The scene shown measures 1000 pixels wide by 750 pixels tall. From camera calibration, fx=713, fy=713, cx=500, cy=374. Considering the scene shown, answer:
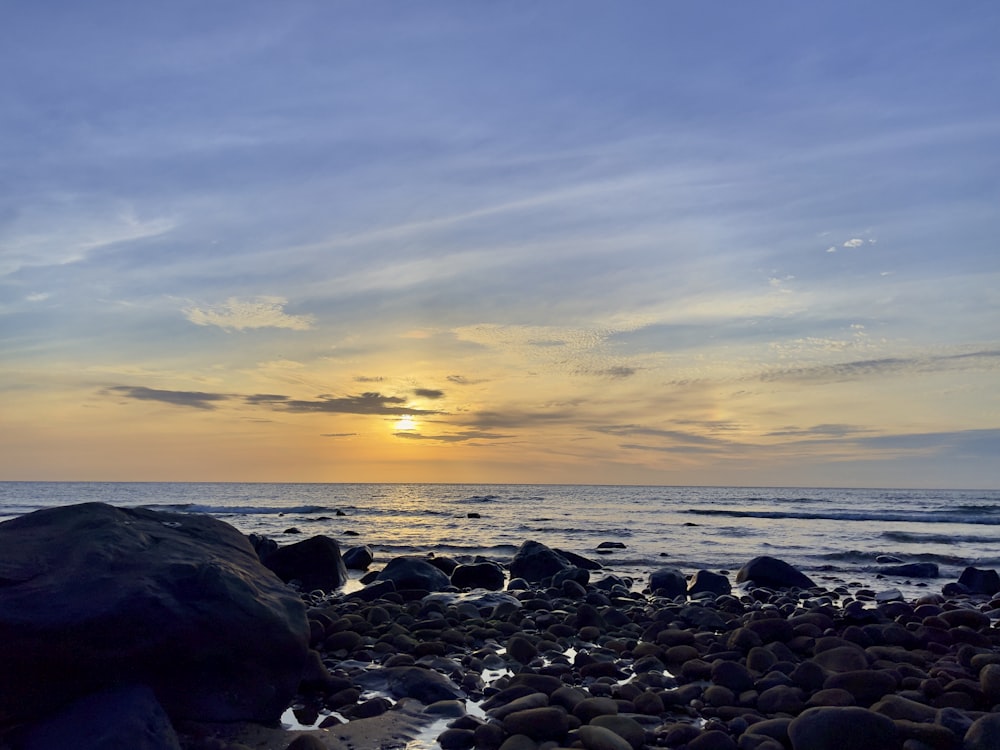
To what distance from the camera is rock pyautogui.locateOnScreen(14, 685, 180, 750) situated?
179 inches

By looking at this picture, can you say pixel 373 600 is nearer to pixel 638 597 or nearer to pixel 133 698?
pixel 638 597

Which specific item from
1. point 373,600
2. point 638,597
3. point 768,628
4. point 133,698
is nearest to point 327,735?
point 133,698

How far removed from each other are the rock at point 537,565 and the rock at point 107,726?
37.5 ft

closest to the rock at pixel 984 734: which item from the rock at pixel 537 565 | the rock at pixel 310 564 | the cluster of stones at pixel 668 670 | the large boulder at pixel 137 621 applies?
the cluster of stones at pixel 668 670

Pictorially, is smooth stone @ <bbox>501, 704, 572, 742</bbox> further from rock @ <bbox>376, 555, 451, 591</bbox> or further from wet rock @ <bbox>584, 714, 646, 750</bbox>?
rock @ <bbox>376, 555, 451, 591</bbox>

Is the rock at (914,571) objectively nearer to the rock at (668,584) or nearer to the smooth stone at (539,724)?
the rock at (668,584)

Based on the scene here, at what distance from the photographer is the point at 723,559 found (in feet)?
65.3

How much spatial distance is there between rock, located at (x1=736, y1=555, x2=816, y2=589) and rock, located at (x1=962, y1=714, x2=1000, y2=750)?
32.5 feet

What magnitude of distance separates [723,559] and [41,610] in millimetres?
18049

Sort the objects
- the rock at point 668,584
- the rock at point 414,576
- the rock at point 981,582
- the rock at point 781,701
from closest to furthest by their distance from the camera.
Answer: the rock at point 781,701
the rock at point 414,576
the rock at point 668,584
the rock at point 981,582

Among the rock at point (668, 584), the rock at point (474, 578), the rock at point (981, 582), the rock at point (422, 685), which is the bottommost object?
the rock at point (474, 578)

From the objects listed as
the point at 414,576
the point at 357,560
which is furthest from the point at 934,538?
the point at 414,576

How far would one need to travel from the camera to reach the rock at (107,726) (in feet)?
14.9

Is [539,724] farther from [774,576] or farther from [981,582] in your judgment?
[981,582]
